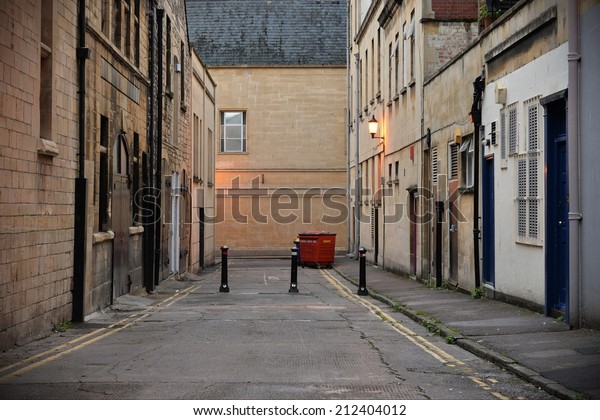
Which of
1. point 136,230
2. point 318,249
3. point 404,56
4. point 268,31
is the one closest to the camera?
point 136,230

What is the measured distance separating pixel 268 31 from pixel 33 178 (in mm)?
36673

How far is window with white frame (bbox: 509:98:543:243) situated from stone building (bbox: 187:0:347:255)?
30260mm

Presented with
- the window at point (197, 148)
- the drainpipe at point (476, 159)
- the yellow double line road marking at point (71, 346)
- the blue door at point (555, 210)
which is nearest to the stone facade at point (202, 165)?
the window at point (197, 148)

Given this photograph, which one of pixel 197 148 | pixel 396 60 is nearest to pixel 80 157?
pixel 396 60

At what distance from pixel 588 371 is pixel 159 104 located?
52.0ft

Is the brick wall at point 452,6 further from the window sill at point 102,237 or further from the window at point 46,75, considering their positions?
the window at point 46,75

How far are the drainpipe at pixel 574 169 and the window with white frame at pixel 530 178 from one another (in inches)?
78.0

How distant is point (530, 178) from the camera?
14859 millimetres

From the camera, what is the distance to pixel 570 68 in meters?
12.3

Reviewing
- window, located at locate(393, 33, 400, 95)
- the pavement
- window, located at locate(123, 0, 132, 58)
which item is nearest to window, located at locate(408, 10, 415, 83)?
window, located at locate(393, 33, 400, 95)

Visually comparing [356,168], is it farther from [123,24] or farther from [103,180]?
[103,180]

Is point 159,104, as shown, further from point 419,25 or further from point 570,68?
point 570,68

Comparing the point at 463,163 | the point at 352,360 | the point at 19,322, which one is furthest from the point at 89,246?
the point at 463,163

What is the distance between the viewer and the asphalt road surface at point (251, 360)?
839cm
